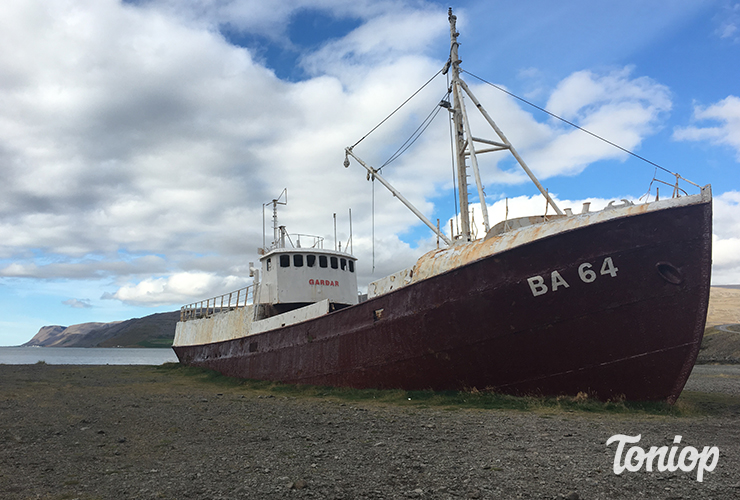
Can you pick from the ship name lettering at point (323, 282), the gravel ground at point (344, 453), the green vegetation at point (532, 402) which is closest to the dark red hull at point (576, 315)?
the green vegetation at point (532, 402)

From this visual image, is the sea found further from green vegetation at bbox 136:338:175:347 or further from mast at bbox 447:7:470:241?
green vegetation at bbox 136:338:175:347

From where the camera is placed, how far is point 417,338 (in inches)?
400

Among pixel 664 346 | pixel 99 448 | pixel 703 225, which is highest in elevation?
pixel 703 225

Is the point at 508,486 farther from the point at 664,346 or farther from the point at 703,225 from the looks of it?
the point at 703,225

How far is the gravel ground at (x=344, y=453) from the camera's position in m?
4.49

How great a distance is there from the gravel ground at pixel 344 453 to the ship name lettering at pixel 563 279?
2197mm

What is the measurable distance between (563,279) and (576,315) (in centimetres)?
70

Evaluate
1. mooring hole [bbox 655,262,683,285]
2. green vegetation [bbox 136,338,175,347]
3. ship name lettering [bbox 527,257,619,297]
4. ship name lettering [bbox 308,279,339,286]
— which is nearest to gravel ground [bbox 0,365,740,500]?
ship name lettering [bbox 527,257,619,297]

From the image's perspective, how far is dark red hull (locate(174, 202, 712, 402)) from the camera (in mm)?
8000

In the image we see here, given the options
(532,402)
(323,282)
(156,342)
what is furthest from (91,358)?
(156,342)

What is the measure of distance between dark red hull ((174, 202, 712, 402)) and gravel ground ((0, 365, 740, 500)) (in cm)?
92

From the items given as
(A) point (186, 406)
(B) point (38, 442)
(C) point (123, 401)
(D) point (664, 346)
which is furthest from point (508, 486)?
(C) point (123, 401)

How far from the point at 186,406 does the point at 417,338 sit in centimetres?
557

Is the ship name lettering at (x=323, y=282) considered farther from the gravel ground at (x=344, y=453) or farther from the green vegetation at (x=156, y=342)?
the green vegetation at (x=156, y=342)
